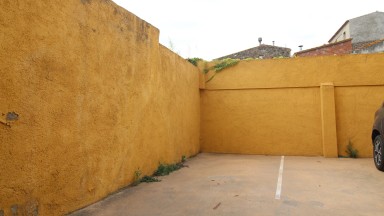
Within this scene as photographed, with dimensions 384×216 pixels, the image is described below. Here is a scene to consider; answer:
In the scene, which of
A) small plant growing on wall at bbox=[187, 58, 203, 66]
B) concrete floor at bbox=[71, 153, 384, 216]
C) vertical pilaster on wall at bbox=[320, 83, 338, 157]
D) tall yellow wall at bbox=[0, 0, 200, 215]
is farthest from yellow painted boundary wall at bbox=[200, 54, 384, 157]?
tall yellow wall at bbox=[0, 0, 200, 215]

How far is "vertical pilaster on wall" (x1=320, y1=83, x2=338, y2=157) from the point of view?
973 centimetres

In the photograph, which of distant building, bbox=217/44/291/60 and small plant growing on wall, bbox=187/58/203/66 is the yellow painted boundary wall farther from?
distant building, bbox=217/44/291/60

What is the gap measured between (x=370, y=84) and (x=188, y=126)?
20.1 feet

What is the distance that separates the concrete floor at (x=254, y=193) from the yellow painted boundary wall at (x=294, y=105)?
205 centimetres

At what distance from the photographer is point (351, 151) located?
966 centimetres

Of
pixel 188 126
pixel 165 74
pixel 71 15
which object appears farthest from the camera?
pixel 188 126

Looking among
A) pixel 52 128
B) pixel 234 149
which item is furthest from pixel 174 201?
pixel 234 149

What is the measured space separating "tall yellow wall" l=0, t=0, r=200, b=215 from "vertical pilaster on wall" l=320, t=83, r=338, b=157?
19.8 ft

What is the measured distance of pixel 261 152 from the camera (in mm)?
10438

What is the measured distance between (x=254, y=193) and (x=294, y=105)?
19.5 feet

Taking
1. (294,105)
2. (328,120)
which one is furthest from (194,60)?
(328,120)

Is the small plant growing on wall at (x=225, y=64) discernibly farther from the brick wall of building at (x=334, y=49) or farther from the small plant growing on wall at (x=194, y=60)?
the brick wall of building at (x=334, y=49)

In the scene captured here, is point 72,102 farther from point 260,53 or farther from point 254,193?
point 260,53

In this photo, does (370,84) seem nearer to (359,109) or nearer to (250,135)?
(359,109)
